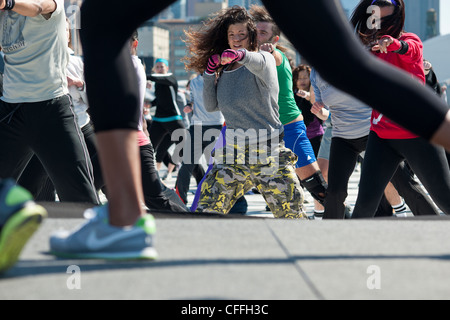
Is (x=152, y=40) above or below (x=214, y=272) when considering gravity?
below

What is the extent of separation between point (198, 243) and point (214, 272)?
41 cm

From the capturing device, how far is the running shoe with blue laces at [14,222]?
1846mm

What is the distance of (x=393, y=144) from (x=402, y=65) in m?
0.50

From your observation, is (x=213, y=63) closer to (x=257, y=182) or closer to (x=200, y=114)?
(x=257, y=182)

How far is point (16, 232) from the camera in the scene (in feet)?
6.07

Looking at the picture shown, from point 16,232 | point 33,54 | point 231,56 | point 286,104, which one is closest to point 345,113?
point 286,104

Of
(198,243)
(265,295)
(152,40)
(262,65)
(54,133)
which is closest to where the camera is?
(265,295)

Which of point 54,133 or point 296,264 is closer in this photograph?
point 296,264

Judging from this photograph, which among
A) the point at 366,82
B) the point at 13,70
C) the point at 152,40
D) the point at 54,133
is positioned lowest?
the point at 152,40

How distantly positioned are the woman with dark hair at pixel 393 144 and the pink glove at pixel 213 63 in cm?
98

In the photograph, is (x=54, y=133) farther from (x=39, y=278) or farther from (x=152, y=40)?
(x=152, y=40)

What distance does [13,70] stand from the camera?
Result: 153 inches

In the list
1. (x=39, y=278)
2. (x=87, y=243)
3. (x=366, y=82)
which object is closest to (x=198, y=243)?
(x=87, y=243)

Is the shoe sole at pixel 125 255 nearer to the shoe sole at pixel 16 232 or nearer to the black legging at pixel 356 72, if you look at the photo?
the shoe sole at pixel 16 232
